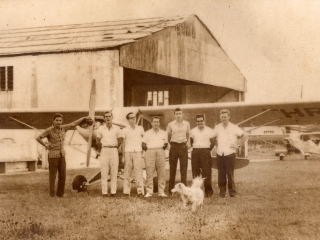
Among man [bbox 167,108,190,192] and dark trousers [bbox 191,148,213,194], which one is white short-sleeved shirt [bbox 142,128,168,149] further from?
dark trousers [bbox 191,148,213,194]

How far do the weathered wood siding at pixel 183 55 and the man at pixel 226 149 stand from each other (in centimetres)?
416

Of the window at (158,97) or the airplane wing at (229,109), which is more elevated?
the window at (158,97)

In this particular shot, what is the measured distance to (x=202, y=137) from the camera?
6984 millimetres

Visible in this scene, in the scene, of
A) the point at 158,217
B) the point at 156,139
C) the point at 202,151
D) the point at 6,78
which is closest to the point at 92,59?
the point at 6,78

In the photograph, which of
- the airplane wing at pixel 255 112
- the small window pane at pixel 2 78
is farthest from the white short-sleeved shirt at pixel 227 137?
the small window pane at pixel 2 78

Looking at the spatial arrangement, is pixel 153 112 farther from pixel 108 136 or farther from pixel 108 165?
pixel 108 165

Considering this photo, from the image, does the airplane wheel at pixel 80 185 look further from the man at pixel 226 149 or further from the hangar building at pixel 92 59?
the man at pixel 226 149

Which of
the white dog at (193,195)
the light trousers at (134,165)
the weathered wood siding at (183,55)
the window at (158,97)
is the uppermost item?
the weathered wood siding at (183,55)

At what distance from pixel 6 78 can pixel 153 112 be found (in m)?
5.10

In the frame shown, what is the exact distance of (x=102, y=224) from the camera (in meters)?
5.14

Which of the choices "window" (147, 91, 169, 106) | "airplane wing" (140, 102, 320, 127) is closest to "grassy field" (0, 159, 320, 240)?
"airplane wing" (140, 102, 320, 127)

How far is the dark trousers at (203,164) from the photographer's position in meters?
6.93

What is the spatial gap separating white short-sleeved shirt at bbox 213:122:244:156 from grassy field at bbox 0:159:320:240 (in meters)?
0.81

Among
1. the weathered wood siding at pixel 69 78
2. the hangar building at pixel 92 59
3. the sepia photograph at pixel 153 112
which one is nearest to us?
the sepia photograph at pixel 153 112
